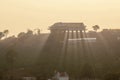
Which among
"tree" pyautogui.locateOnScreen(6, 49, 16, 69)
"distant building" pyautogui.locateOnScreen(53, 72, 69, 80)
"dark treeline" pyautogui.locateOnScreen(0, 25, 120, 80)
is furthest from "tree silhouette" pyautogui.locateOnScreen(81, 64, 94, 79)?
"tree" pyautogui.locateOnScreen(6, 49, 16, 69)

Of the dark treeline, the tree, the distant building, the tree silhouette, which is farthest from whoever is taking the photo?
the tree

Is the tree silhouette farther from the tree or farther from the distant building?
the tree

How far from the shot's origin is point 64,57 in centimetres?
9912

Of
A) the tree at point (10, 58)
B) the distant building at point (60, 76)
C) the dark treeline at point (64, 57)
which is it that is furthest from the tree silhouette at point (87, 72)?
the tree at point (10, 58)

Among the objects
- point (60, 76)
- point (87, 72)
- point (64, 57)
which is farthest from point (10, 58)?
point (87, 72)

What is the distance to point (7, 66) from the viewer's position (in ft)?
305

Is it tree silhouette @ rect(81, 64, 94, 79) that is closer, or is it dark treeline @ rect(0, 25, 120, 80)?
tree silhouette @ rect(81, 64, 94, 79)

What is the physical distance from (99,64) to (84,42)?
3194cm

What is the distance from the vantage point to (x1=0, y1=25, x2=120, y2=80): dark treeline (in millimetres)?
83125

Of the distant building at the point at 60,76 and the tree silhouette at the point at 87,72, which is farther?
the tree silhouette at the point at 87,72

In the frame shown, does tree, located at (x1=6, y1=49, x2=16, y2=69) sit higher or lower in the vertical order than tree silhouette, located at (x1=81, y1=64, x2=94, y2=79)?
higher

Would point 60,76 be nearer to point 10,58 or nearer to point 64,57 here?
point 10,58

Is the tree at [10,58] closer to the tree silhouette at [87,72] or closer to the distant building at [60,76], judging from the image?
the tree silhouette at [87,72]

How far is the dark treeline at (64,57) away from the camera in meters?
83.1
